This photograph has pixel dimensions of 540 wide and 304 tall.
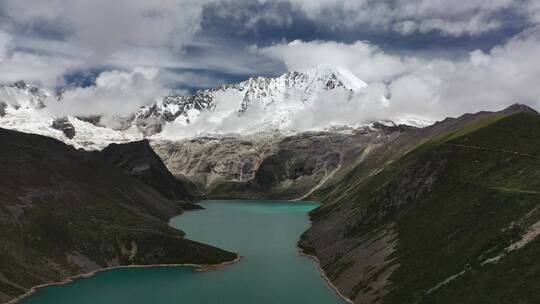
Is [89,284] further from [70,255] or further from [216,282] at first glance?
[216,282]

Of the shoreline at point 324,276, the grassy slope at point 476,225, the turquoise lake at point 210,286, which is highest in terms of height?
the grassy slope at point 476,225

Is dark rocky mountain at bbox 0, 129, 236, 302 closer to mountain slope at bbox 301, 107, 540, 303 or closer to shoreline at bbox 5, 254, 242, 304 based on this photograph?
shoreline at bbox 5, 254, 242, 304

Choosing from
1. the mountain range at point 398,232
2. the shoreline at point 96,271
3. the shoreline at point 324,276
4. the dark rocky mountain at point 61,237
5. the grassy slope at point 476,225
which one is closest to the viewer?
the grassy slope at point 476,225

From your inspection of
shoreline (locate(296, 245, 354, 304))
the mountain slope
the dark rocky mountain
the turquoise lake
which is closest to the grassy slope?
the mountain slope

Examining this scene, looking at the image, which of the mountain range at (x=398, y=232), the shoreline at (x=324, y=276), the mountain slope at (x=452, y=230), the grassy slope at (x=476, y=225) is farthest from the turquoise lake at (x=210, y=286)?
the grassy slope at (x=476, y=225)

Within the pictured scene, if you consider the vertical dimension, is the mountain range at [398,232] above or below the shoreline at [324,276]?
above

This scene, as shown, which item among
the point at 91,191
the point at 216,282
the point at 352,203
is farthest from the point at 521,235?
the point at 91,191

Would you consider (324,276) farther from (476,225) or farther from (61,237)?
(61,237)

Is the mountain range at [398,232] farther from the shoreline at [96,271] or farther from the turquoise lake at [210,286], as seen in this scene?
the turquoise lake at [210,286]

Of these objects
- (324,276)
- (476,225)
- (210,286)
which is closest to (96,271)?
(210,286)

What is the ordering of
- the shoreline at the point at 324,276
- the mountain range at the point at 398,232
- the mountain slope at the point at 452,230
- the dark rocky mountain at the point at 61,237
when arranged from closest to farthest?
the mountain slope at the point at 452,230, the mountain range at the point at 398,232, the shoreline at the point at 324,276, the dark rocky mountain at the point at 61,237
